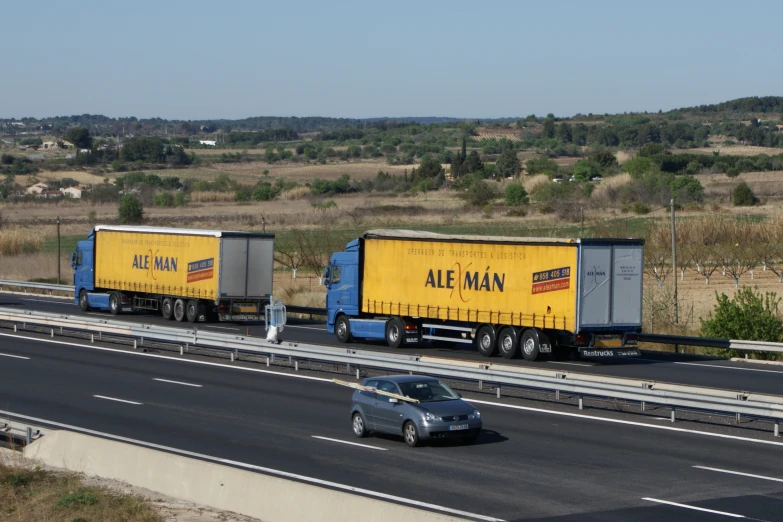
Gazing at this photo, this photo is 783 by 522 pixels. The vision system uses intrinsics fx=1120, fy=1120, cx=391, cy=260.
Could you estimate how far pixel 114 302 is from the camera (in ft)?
144

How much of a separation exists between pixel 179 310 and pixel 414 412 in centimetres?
2420

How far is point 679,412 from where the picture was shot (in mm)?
21594

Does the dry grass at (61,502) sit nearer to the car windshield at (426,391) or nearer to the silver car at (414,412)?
the silver car at (414,412)

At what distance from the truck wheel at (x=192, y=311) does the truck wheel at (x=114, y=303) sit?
15.6 ft

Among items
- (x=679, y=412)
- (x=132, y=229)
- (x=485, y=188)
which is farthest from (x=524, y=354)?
(x=485, y=188)

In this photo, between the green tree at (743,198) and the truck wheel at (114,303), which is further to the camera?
the green tree at (743,198)

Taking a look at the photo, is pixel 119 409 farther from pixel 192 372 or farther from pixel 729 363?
pixel 729 363

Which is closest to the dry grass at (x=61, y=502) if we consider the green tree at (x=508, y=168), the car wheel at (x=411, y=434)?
the car wheel at (x=411, y=434)

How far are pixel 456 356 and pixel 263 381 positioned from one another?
6.43 m

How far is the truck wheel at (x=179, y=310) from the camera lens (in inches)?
1593

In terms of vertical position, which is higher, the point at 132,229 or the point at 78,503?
the point at 132,229

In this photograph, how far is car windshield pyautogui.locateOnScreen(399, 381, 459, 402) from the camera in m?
18.2

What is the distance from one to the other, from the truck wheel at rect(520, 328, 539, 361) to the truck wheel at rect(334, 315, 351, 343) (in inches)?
271

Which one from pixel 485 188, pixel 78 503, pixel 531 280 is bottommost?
pixel 78 503
